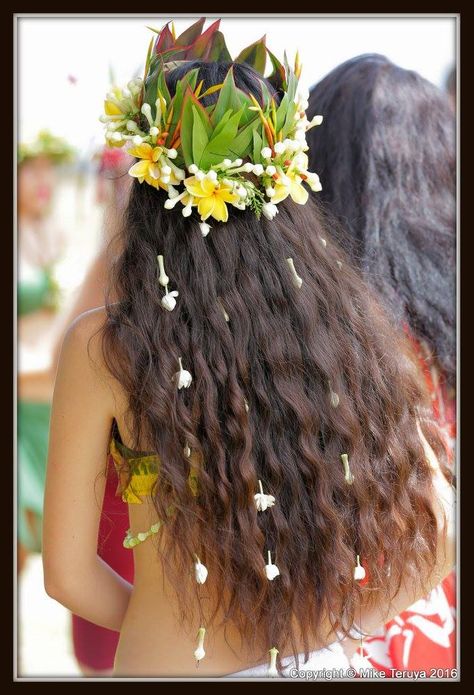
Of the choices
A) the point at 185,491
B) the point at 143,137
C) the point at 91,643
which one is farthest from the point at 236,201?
the point at 91,643

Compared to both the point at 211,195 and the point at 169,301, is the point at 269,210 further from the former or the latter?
the point at 169,301

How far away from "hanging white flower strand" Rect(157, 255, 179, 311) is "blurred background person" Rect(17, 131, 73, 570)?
8.86ft

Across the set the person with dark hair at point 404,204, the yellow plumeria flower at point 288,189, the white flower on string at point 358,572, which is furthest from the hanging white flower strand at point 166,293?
the person with dark hair at point 404,204

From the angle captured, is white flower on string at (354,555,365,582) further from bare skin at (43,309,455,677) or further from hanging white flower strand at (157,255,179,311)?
hanging white flower strand at (157,255,179,311)

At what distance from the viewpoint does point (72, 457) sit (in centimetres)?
128

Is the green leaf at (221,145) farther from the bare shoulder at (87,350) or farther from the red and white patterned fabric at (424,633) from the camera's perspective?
the red and white patterned fabric at (424,633)

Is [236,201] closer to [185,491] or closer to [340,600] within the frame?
[185,491]

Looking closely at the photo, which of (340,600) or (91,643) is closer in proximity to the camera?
(340,600)

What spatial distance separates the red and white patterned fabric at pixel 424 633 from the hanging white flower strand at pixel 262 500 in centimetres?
66

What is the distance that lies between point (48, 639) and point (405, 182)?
10.9 ft

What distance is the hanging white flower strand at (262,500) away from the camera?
1223 millimetres

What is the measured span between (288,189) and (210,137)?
159mm

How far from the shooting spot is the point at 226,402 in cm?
123

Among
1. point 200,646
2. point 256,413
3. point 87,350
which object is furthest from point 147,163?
point 200,646
